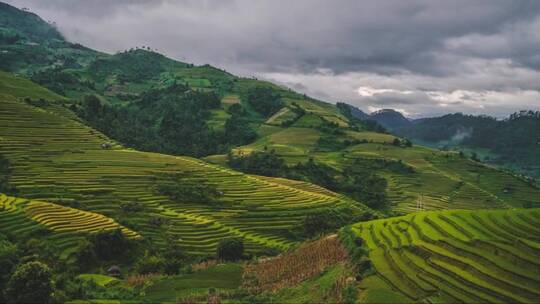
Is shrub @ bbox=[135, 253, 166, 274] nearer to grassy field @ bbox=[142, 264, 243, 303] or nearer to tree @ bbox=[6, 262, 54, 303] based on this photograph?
grassy field @ bbox=[142, 264, 243, 303]

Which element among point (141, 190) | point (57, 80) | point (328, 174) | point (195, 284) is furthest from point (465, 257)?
point (57, 80)

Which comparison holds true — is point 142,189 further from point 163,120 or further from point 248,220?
point 163,120

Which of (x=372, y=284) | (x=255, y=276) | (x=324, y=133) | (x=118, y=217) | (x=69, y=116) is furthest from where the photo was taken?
(x=324, y=133)

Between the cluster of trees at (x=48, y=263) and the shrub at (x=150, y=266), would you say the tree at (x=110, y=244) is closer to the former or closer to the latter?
the cluster of trees at (x=48, y=263)

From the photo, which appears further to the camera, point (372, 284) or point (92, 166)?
point (92, 166)

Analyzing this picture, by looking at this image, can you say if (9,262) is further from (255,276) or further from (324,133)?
(324,133)

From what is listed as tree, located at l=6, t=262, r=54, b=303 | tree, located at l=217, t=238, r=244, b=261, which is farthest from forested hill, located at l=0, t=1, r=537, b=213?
tree, located at l=6, t=262, r=54, b=303

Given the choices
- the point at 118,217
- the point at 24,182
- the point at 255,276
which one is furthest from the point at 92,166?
the point at 255,276

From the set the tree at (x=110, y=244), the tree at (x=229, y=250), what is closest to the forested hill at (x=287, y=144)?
the tree at (x=229, y=250)
